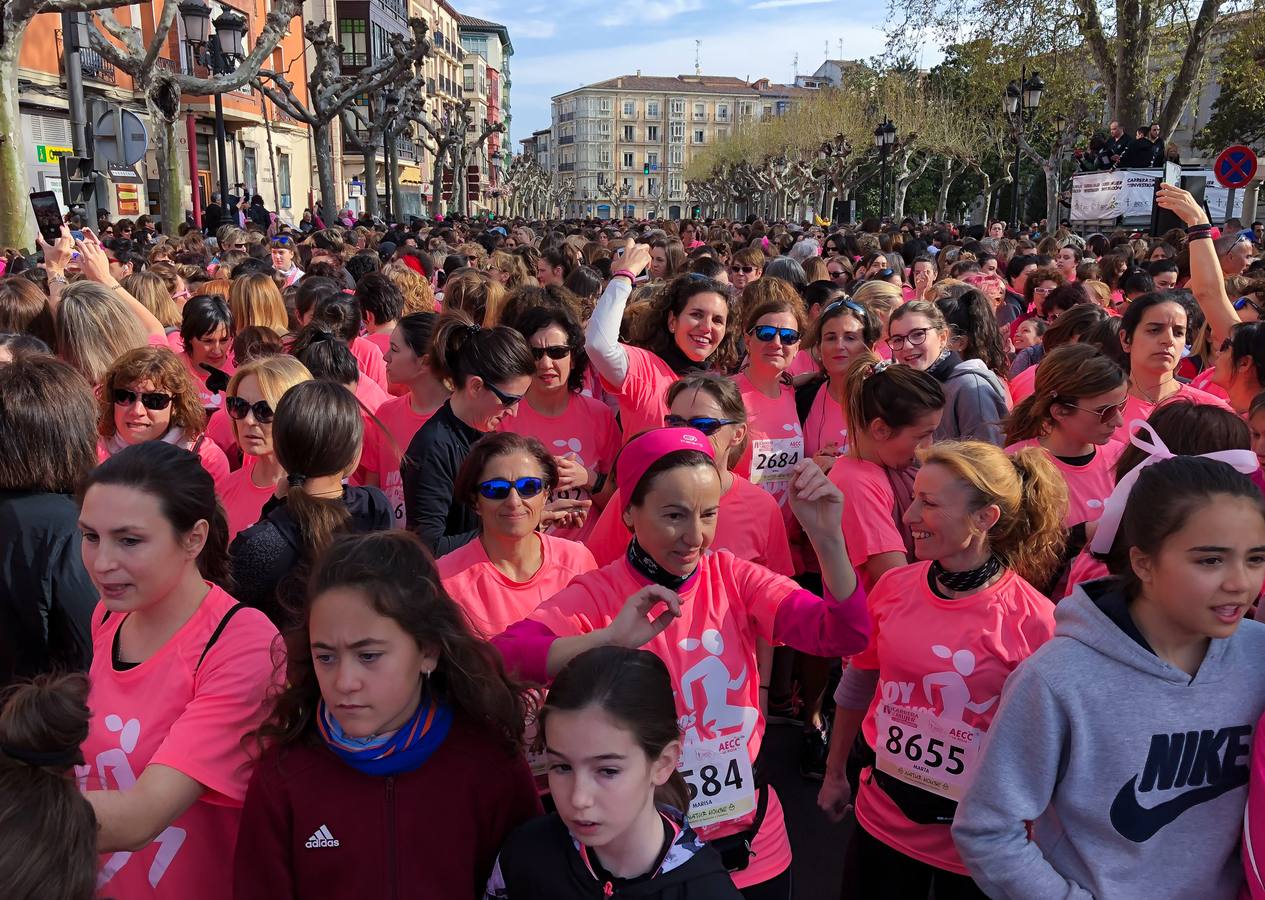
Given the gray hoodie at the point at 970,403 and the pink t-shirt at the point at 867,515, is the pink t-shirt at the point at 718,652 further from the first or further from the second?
the gray hoodie at the point at 970,403

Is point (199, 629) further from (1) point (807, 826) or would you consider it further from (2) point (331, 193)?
(2) point (331, 193)

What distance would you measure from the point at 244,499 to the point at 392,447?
756 mm

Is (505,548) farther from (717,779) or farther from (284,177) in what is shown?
(284,177)

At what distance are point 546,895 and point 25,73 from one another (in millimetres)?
28931

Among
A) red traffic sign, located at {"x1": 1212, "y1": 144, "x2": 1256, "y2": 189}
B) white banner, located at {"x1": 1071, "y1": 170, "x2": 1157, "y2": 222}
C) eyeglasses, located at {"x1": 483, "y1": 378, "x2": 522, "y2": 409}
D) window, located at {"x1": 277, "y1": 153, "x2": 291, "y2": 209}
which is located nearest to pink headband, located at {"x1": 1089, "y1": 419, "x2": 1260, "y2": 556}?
eyeglasses, located at {"x1": 483, "y1": 378, "x2": 522, "y2": 409}

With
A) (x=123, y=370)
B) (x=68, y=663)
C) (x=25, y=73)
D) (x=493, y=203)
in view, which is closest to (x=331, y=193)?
(x=25, y=73)

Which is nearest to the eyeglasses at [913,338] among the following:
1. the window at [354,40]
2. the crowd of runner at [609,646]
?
the crowd of runner at [609,646]

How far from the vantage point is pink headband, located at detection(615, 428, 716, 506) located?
8.78 feet

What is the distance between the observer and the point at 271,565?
299 centimetres

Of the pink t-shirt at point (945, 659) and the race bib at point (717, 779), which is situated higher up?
the pink t-shirt at point (945, 659)

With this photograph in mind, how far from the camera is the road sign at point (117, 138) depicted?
34.1 feet

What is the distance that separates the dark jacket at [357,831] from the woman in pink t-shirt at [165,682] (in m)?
0.16

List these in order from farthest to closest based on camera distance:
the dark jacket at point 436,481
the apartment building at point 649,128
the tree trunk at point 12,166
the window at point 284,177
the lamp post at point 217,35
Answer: the apartment building at point 649,128, the window at point 284,177, the lamp post at point 217,35, the tree trunk at point 12,166, the dark jacket at point 436,481

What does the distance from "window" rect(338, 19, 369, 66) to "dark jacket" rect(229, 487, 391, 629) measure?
59.4 m
